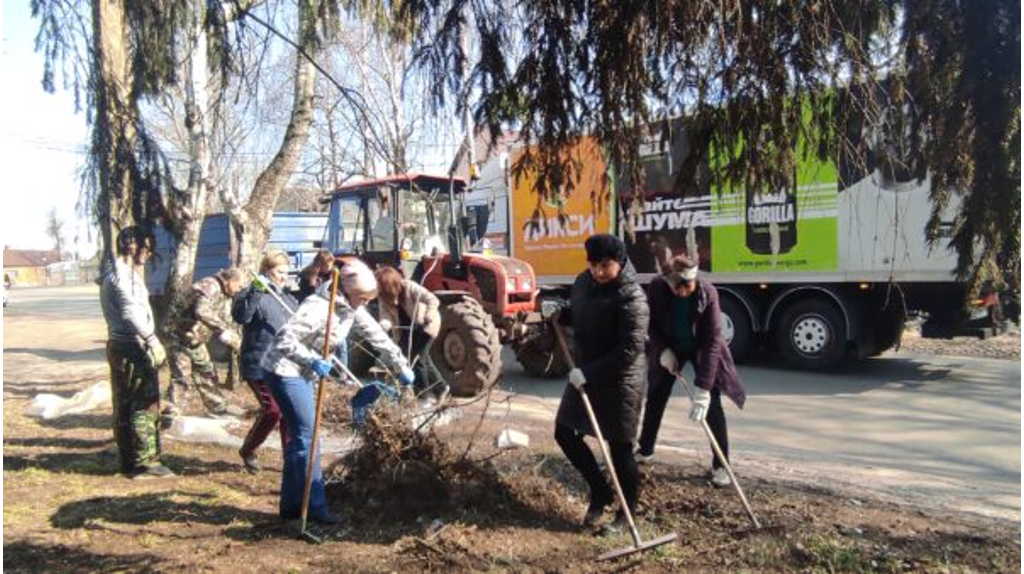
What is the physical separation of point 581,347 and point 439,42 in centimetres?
174

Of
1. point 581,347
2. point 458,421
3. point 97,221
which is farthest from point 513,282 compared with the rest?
point 97,221

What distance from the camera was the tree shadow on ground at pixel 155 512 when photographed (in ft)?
14.8

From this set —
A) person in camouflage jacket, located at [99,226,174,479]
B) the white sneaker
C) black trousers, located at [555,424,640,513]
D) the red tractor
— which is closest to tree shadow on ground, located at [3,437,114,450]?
person in camouflage jacket, located at [99,226,174,479]

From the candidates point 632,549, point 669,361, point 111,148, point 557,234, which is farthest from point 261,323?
point 557,234

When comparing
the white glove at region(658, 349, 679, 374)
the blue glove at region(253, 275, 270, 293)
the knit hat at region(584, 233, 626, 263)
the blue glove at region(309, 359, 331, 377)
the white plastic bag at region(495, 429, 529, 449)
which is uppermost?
the knit hat at region(584, 233, 626, 263)

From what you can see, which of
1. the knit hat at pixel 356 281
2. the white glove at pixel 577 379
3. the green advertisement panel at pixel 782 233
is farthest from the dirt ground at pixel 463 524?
the green advertisement panel at pixel 782 233

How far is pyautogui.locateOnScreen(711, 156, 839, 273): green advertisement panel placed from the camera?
9.70 meters

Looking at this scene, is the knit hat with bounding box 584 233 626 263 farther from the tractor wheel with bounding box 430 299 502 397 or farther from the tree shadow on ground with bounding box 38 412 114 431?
the tree shadow on ground with bounding box 38 412 114 431

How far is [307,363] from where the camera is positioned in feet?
13.7

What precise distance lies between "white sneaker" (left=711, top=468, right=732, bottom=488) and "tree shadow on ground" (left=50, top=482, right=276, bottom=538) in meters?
2.69

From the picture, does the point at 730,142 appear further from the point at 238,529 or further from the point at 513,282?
the point at 513,282

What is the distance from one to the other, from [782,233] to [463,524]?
23.7ft

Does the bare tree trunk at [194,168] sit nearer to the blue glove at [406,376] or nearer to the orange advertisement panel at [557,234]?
the blue glove at [406,376]

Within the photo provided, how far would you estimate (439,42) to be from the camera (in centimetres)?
341
